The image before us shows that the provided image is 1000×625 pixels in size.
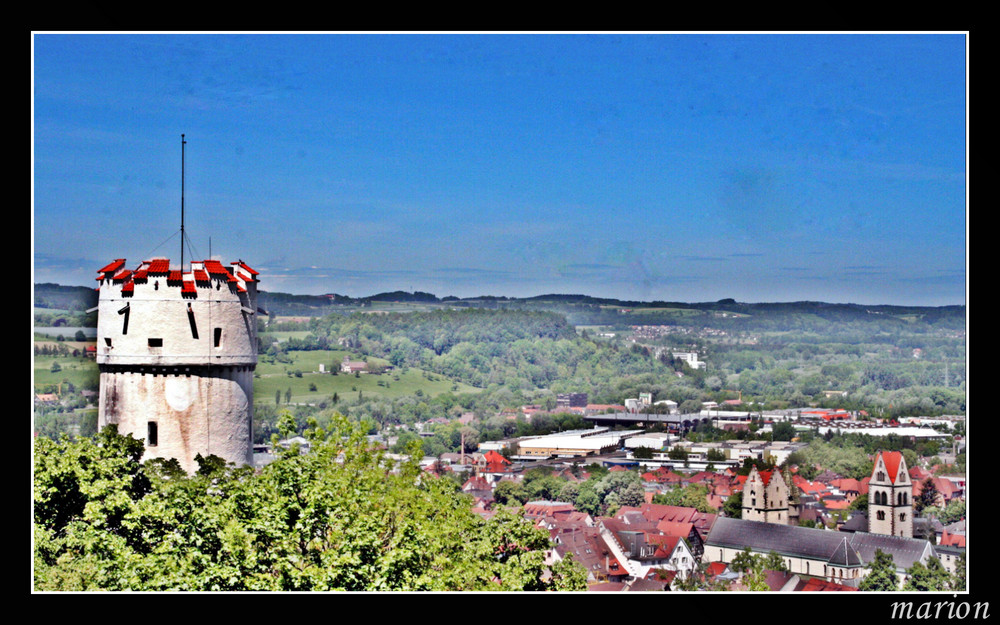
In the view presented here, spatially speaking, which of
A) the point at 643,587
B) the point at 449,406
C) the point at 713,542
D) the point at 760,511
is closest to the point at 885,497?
the point at 760,511

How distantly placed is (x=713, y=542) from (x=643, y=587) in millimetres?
15744

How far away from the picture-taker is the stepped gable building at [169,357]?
19.5 meters

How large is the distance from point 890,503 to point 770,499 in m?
7.42

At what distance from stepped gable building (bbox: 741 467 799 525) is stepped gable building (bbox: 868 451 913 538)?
4881 mm

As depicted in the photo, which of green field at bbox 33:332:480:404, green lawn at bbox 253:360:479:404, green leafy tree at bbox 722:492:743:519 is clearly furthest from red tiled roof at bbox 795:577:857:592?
green lawn at bbox 253:360:479:404

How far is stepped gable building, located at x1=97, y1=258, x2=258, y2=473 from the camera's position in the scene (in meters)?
19.5

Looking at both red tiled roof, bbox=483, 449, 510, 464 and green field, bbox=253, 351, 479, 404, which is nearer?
red tiled roof, bbox=483, 449, 510, 464

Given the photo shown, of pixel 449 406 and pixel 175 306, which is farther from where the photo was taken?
pixel 449 406

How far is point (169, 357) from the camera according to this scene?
19.6 m

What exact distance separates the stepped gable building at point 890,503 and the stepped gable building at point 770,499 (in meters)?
4.88

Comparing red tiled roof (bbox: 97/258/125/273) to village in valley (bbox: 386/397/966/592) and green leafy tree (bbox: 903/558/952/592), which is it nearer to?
village in valley (bbox: 386/397/966/592)

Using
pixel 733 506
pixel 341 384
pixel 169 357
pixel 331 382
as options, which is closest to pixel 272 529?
pixel 169 357
